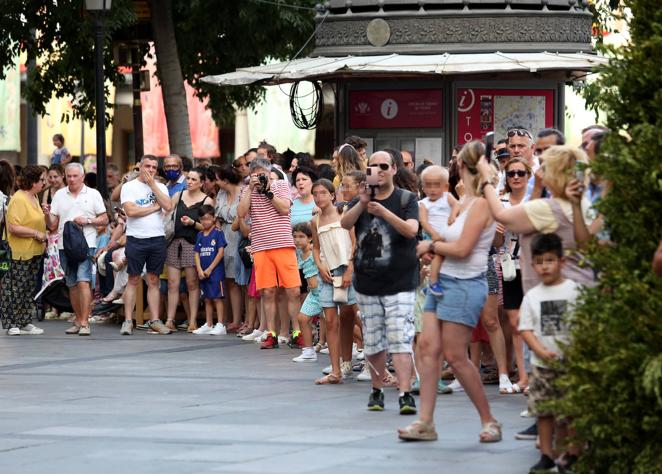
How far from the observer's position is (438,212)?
463 inches

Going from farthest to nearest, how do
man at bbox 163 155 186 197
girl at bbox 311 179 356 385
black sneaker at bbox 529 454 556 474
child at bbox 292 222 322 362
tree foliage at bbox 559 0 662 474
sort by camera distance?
1. man at bbox 163 155 186 197
2. child at bbox 292 222 322 362
3. girl at bbox 311 179 356 385
4. black sneaker at bbox 529 454 556 474
5. tree foliage at bbox 559 0 662 474

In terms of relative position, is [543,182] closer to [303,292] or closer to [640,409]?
[640,409]

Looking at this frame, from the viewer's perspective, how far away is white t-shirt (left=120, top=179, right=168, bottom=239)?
704 inches

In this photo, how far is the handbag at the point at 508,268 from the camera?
12.4 meters

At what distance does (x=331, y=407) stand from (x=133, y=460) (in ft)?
8.88

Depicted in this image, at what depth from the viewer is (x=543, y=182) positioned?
9.23 m

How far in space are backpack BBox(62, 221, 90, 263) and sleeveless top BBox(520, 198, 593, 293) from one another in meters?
9.04

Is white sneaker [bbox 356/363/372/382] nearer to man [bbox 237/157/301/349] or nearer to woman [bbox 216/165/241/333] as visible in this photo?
man [bbox 237/157/301/349]

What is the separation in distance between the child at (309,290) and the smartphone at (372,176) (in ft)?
8.82

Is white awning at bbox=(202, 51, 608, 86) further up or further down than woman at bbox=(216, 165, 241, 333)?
further up

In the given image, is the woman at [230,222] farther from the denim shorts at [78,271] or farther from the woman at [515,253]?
the woman at [515,253]

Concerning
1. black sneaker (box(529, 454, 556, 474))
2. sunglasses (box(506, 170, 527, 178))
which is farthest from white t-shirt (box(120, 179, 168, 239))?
black sneaker (box(529, 454, 556, 474))

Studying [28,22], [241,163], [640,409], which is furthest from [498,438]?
[28,22]

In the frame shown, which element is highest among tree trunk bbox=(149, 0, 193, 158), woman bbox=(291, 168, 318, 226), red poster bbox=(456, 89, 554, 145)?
tree trunk bbox=(149, 0, 193, 158)
